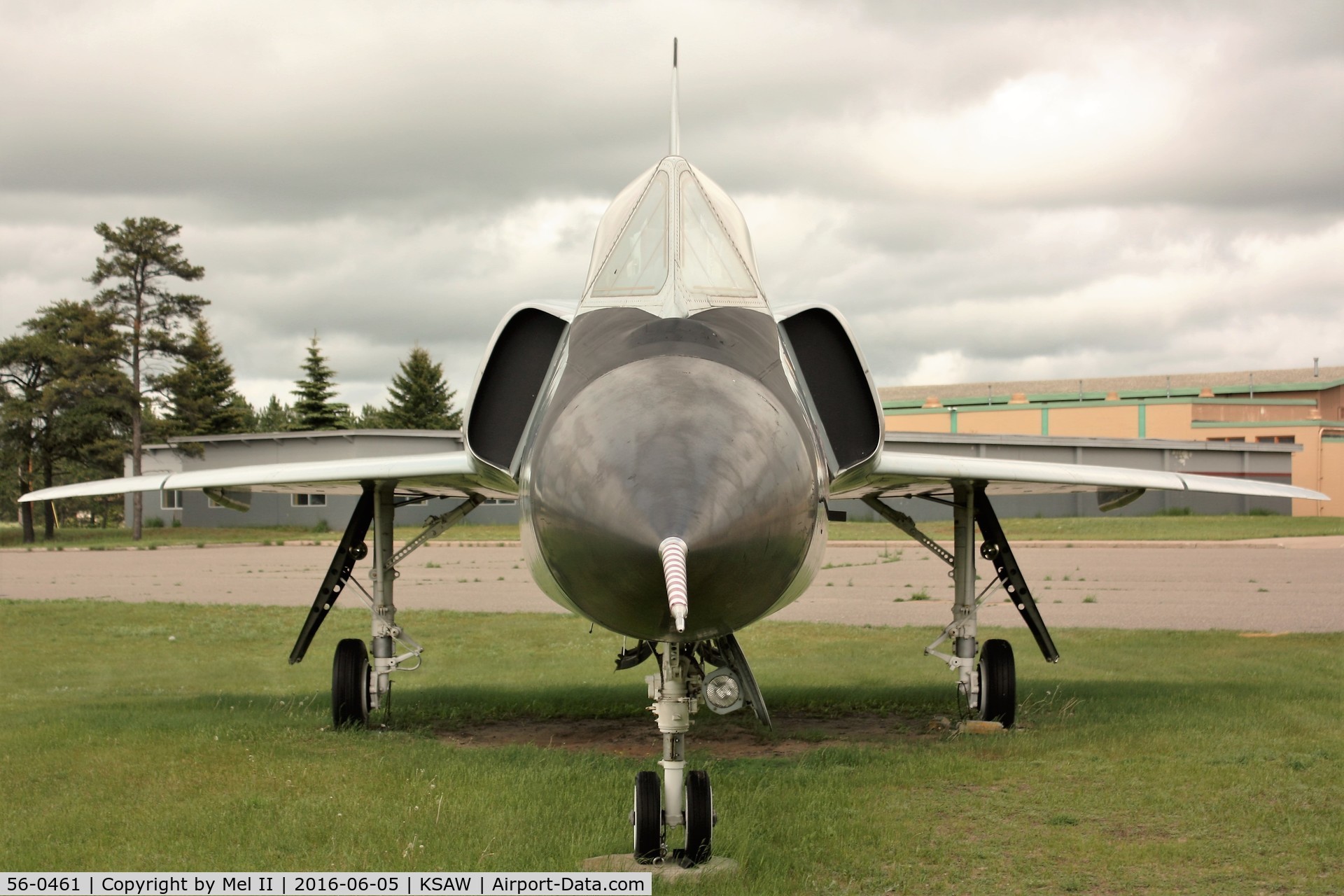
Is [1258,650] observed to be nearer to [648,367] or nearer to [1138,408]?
[648,367]

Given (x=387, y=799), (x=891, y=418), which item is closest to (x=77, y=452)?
(x=891, y=418)

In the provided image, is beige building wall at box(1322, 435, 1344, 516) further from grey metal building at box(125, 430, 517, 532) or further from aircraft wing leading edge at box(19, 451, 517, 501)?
aircraft wing leading edge at box(19, 451, 517, 501)

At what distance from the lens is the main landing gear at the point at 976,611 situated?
28.6ft

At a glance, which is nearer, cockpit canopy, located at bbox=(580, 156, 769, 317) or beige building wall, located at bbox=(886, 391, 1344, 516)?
cockpit canopy, located at bbox=(580, 156, 769, 317)

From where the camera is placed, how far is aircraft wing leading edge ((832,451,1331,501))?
7.37 m

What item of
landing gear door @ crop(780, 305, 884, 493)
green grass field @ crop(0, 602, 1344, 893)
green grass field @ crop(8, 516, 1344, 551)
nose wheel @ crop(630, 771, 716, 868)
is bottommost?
green grass field @ crop(8, 516, 1344, 551)

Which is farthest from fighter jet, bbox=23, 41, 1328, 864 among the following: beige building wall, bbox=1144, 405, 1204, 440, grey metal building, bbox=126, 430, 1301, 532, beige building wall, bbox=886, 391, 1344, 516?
beige building wall, bbox=1144, 405, 1204, 440

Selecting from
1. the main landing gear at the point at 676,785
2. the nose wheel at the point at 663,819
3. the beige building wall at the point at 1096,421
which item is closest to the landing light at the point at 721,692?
the main landing gear at the point at 676,785

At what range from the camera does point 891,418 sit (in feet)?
182

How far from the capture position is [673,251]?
5.57 meters

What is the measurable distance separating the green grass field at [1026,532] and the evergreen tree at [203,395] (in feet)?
17.7

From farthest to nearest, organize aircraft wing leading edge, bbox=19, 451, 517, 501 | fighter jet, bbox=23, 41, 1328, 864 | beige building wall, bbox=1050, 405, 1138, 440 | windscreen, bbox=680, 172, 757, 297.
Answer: beige building wall, bbox=1050, 405, 1138, 440 → aircraft wing leading edge, bbox=19, 451, 517, 501 → windscreen, bbox=680, 172, 757, 297 → fighter jet, bbox=23, 41, 1328, 864

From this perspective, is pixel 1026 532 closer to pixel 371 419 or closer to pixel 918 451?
pixel 918 451

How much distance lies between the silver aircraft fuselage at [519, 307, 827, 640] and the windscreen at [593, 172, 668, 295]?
111cm
